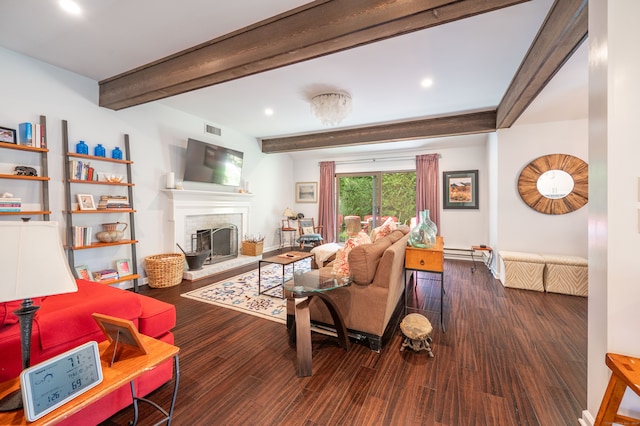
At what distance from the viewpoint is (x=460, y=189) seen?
6.00 m

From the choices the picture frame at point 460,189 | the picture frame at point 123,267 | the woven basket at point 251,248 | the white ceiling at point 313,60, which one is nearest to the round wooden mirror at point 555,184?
the white ceiling at point 313,60

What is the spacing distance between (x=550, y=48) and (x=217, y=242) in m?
5.21

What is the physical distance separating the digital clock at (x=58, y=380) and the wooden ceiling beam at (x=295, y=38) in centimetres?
228

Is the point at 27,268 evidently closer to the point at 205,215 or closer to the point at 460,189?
the point at 205,215

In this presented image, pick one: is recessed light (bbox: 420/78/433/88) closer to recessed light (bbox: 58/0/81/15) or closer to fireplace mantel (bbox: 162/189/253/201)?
recessed light (bbox: 58/0/81/15)

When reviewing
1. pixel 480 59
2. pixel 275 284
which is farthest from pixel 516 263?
pixel 275 284

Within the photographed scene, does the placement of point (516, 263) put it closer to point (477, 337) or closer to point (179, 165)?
point (477, 337)

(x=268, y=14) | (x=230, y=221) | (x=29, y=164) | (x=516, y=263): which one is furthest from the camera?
(x=230, y=221)

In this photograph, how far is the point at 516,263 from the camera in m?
3.84

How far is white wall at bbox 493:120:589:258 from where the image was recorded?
388cm

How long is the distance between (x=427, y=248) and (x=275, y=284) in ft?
7.48

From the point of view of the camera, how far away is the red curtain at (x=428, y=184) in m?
6.14

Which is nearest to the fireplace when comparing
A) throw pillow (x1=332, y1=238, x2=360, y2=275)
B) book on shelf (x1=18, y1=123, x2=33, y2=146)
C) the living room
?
the living room

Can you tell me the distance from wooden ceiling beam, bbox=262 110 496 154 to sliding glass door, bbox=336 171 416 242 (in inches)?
72.3
